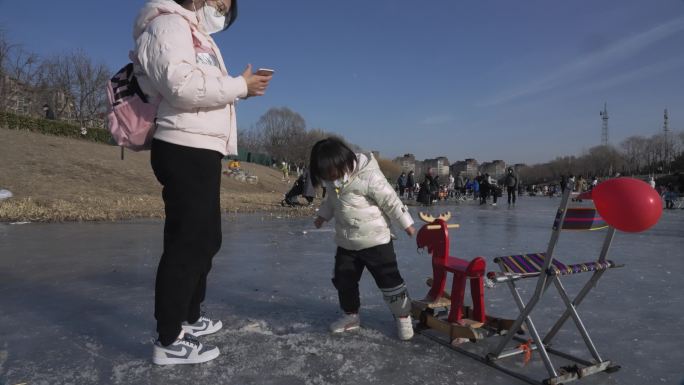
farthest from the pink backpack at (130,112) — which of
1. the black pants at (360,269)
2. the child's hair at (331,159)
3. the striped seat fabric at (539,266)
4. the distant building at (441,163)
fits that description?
the distant building at (441,163)

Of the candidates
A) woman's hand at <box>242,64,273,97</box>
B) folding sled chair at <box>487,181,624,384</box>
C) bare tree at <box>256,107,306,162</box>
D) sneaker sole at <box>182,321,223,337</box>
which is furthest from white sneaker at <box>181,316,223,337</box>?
bare tree at <box>256,107,306,162</box>

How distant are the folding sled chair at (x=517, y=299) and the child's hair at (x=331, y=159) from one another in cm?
57

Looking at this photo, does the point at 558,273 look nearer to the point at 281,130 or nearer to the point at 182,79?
the point at 182,79

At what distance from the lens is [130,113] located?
6.79ft

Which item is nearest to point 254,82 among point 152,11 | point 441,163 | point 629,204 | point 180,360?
point 152,11

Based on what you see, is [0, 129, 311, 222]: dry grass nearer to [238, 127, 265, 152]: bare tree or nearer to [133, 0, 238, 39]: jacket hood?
[133, 0, 238, 39]: jacket hood

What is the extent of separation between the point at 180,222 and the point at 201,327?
2.65ft

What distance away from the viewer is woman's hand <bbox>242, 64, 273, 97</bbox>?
7.22 feet

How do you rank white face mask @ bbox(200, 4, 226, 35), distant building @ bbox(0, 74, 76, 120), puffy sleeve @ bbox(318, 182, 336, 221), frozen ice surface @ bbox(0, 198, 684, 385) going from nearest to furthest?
frozen ice surface @ bbox(0, 198, 684, 385) < white face mask @ bbox(200, 4, 226, 35) < puffy sleeve @ bbox(318, 182, 336, 221) < distant building @ bbox(0, 74, 76, 120)

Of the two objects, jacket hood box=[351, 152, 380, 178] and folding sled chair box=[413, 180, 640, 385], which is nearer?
folding sled chair box=[413, 180, 640, 385]

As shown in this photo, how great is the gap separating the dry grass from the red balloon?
8971 millimetres

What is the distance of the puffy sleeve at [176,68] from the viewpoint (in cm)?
193

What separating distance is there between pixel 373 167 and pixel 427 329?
1047mm

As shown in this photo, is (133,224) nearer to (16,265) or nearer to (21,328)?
(16,265)
